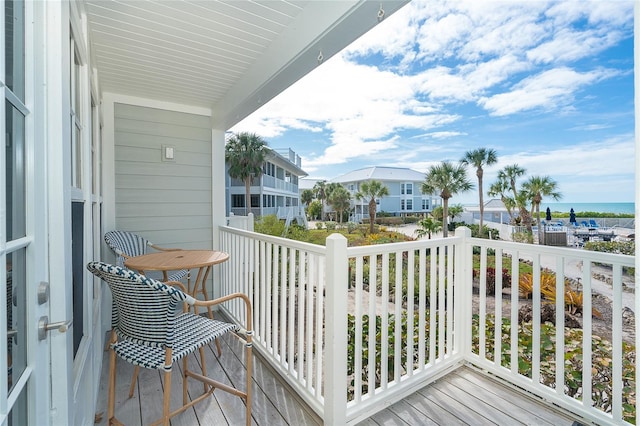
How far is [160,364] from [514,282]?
2222 mm

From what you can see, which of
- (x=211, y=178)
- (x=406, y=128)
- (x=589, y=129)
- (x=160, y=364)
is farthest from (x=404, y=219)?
(x=160, y=364)

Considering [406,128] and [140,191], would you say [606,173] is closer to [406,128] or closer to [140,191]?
[406,128]

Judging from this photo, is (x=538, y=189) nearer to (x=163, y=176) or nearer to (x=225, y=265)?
(x=225, y=265)

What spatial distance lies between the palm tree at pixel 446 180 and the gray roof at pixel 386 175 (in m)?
11.2

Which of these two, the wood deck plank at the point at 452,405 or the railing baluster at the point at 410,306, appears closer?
the wood deck plank at the point at 452,405

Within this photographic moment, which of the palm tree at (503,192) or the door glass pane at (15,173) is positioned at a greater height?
the palm tree at (503,192)


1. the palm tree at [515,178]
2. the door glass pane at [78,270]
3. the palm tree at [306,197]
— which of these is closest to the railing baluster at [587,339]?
the door glass pane at [78,270]

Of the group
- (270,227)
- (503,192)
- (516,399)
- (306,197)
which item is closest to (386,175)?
(306,197)

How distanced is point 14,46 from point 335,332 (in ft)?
5.52

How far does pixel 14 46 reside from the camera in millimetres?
741

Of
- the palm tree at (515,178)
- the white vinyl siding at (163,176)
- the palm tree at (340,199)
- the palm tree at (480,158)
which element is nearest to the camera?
the white vinyl siding at (163,176)

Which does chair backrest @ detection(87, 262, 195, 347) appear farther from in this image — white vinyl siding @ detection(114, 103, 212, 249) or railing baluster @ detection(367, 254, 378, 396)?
white vinyl siding @ detection(114, 103, 212, 249)

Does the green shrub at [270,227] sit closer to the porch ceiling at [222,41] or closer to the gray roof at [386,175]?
the porch ceiling at [222,41]

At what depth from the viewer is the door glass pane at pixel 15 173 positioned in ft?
2.26
